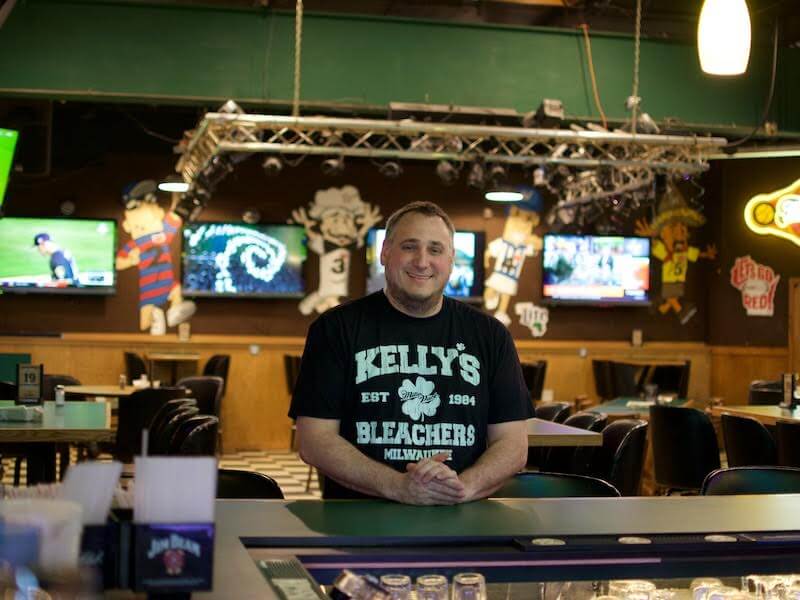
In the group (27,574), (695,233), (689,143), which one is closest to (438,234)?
(27,574)

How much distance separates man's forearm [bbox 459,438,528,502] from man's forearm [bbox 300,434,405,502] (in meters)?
0.19

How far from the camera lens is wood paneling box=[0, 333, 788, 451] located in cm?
1291

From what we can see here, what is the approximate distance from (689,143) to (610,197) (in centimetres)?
186

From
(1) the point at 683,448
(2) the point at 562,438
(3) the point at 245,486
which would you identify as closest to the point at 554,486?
(3) the point at 245,486

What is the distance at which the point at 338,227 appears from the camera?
13.6m

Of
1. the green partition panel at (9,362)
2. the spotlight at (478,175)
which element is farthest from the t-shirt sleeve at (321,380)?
the green partition panel at (9,362)

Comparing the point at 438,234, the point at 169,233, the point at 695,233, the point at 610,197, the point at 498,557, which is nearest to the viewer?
the point at 498,557

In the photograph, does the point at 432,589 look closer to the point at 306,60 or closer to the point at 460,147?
the point at 306,60

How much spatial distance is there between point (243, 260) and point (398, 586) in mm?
11305

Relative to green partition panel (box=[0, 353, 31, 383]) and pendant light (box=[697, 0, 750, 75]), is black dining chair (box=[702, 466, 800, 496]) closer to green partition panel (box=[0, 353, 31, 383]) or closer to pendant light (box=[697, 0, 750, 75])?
pendant light (box=[697, 0, 750, 75])

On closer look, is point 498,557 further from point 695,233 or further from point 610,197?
point 695,233

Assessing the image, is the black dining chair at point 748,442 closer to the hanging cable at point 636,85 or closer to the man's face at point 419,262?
the hanging cable at point 636,85

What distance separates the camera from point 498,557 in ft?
7.52

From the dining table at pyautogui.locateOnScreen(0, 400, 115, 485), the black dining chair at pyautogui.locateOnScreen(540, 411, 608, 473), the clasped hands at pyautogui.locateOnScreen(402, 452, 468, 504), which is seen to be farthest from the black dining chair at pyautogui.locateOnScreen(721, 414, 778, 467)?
the clasped hands at pyautogui.locateOnScreen(402, 452, 468, 504)
